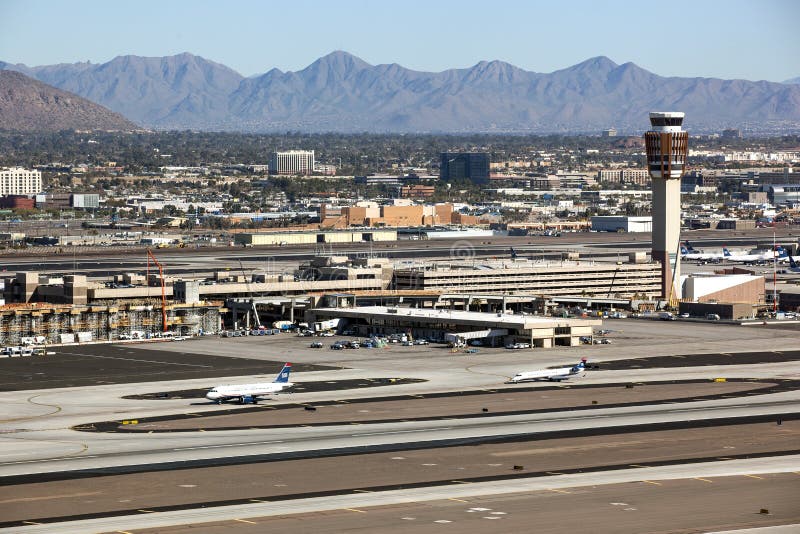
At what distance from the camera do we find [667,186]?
164m

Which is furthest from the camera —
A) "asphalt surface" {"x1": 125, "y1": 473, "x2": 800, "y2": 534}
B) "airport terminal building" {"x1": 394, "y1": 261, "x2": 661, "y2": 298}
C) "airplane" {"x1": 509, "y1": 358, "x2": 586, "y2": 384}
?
"airport terminal building" {"x1": 394, "y1": 261, "x2": 661, "y2": 298}

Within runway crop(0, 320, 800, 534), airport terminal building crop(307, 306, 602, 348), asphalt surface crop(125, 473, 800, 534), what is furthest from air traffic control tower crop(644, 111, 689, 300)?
asphalt surface crop(125, 473, 800, 534)

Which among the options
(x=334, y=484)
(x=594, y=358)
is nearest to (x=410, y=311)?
(x=594, y=358)

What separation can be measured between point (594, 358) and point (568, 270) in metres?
54.9

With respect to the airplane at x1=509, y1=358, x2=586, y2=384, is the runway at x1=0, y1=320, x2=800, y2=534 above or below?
below

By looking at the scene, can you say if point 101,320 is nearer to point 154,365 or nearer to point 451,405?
point 154,365

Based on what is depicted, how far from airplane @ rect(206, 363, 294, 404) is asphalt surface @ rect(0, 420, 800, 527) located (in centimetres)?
1952

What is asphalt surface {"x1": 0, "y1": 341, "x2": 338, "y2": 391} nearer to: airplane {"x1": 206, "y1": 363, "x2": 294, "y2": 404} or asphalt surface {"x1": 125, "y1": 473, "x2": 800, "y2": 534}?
airplane {"x1": 206, "y1": 363, "x2": 294, "y2": 404}

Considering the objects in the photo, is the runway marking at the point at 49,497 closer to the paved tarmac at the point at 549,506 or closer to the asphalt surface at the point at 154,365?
the paved tarmac at the point at 549,506

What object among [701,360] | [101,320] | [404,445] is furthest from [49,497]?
[101,320]

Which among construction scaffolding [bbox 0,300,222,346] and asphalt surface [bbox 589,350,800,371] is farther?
construction scaffolding [bbox 0,300,222,346]

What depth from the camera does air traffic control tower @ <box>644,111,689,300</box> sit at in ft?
536

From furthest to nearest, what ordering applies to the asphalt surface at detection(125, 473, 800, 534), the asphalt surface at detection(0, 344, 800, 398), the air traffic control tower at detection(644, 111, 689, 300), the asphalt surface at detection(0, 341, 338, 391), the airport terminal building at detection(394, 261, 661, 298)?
the air traffic control tower at detection(644, 111, 689, 300), the airport terminal building at detection(394, 261, 661, 298), the asphalt surface at detection(0, 341, 338, 391), the asphalt surface at detection(0, 344, 800, 398), the asphalt surface at detection(125, 473, 800, 534)

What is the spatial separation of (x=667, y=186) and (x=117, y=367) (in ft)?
243
